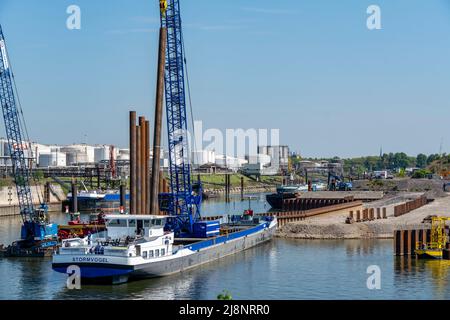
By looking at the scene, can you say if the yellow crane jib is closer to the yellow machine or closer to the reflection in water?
the reflection in water

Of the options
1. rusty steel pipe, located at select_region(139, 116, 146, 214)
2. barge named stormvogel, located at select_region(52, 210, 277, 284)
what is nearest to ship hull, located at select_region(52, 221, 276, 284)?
barge named stormvogel, located at select_region(52, 210, 277, 284)

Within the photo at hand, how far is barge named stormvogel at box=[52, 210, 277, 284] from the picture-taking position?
45500 millimetres

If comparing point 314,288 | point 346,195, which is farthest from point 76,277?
point 346,195

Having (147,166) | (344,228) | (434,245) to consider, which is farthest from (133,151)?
(434,245)

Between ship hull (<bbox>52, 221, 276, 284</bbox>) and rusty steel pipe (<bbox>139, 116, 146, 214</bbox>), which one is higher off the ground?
rusty steel pipe (<bbox>139, 116, 146, 214</bbox>)

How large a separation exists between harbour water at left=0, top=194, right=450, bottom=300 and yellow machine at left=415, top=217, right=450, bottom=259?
1057 millimetres

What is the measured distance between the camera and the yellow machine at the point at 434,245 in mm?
54188

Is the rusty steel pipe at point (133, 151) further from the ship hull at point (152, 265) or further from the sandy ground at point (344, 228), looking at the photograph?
the sandy ground at point (344, 228)

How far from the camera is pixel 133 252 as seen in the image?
46.1 metres

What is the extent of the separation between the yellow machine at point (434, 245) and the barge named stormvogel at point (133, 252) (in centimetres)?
1517

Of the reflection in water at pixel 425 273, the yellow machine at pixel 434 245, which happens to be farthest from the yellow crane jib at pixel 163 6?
the yellow machine at pixel 434 245

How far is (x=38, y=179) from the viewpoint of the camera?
463ft

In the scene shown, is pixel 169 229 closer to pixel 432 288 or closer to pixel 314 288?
pixel 314 288
